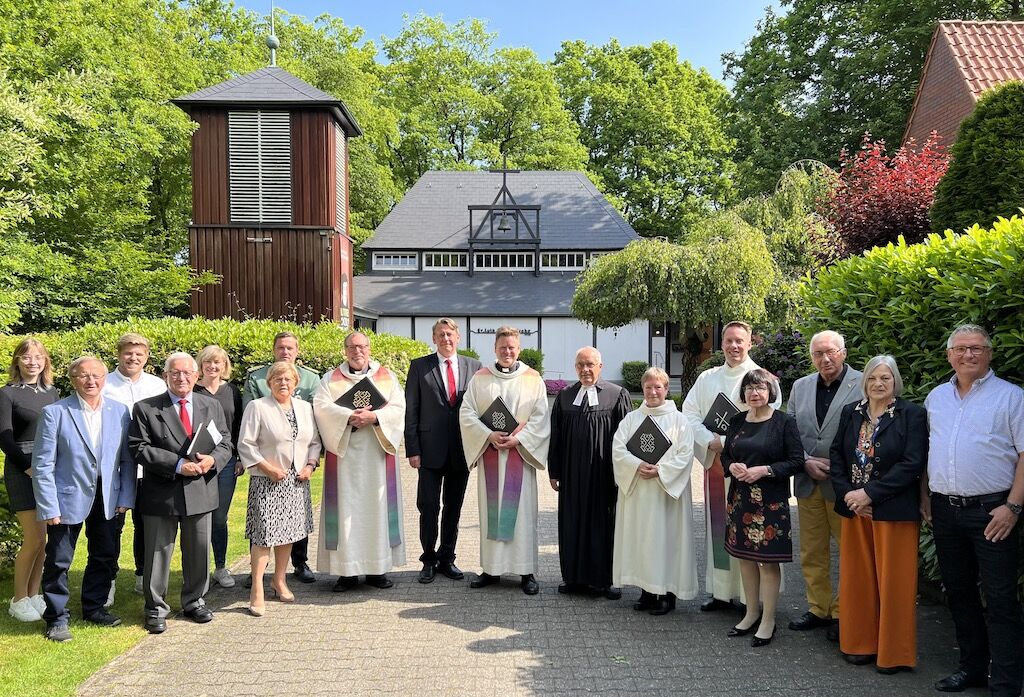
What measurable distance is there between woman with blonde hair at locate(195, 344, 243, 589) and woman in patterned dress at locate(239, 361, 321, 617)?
34 cm

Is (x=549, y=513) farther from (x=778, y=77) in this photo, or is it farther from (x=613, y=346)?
(x=778, y=77)

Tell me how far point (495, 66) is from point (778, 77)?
15.6 m

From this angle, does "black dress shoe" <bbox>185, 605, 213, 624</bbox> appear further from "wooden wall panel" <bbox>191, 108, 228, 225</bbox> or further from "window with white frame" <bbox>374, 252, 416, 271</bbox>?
"window with white frame" <bbox>374, 252, 416, 271</bbox>

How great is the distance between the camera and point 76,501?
Result: 5211 millimetres

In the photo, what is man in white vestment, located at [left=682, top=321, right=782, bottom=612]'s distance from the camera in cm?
580

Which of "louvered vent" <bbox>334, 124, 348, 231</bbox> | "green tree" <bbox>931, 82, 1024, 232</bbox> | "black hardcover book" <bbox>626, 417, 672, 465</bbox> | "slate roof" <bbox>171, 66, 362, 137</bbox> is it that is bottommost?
"black hardcover book" <bbox>626, 417, 672, 465</bbox>

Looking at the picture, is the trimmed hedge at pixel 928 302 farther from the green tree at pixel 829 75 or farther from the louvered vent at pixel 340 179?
the green tree at pixel 829 75

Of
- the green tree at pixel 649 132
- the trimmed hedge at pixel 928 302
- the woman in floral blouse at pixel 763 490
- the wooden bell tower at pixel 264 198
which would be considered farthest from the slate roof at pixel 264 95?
the green tree at pixel 649 132

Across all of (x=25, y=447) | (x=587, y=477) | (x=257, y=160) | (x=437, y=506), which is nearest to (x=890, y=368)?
(x=587, y=477)

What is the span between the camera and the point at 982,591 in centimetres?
435

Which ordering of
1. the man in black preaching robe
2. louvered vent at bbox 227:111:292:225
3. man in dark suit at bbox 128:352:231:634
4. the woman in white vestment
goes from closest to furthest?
man in dark suit at bbox 128:352:231:634
the woman in white vestment
the man in black preaching robe
louvered vent at bbox 227:111:292:225

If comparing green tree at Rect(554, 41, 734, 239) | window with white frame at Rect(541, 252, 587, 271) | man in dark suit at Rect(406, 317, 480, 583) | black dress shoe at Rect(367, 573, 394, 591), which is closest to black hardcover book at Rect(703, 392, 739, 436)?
man in dark suit at Rect(406, 317, 480, 583)

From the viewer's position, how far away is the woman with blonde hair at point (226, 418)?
6320 mm

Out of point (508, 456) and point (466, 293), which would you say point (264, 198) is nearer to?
point (508, 456)
